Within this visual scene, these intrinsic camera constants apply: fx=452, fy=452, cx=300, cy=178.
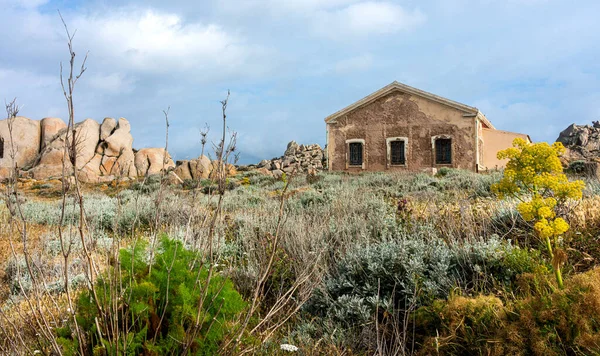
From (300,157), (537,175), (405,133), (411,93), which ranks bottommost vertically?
(537,175)

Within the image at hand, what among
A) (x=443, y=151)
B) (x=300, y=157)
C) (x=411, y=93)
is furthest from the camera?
(x=300, y=157)

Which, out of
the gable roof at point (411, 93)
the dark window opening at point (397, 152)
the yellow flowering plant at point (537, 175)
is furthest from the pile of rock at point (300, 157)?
the yellow flowering plant at point (537, 175)

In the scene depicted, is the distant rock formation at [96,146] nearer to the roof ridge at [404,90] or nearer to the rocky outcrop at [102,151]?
the rocky outcrop at [102,151]

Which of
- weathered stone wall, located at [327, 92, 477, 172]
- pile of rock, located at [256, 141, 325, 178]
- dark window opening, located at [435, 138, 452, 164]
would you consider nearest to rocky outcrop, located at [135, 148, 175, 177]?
pile of rock, located at [256, 141, 325, 178]

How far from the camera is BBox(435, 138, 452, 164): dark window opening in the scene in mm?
23248

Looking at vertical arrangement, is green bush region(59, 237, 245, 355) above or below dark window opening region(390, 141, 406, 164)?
below

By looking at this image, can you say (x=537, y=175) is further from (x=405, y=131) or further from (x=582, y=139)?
(x=582, y=139)

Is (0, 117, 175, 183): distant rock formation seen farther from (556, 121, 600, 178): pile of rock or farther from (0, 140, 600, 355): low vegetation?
(556, 121, 600, 178): pile of rock

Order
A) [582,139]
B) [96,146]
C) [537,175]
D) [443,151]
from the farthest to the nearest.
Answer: [582,139], [96,146], [443,151], [537,175]

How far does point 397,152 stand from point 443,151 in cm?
235

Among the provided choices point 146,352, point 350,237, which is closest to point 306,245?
point 350,237

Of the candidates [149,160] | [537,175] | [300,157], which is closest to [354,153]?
[300,157]

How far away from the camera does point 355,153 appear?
24922 millimetres

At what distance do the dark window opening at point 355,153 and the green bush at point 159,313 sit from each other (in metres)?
22.4
